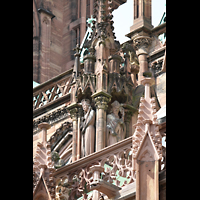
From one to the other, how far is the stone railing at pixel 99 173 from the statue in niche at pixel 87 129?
2.62 metres

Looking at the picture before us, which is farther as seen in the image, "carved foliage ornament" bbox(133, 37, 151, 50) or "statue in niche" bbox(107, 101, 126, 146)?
"carved foliage ornament" bbox(133, 37, 151, 50)

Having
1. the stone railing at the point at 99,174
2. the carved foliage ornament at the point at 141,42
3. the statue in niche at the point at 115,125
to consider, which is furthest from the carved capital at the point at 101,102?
the carved foliage ornament at the point at 141,42

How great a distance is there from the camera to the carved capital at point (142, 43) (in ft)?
70.4

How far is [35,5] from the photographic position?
3291cm

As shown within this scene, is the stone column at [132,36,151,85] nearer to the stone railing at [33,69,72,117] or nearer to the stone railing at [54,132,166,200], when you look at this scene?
the stone railing at [33,69,72,117]

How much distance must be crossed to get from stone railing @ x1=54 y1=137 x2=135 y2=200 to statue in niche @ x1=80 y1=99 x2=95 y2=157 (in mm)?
2625

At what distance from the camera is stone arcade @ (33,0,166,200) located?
11.0 metres

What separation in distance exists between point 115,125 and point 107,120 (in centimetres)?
25

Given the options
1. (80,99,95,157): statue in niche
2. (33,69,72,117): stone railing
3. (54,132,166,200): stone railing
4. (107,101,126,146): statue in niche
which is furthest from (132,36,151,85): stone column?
(54,132,166,200): stone railing

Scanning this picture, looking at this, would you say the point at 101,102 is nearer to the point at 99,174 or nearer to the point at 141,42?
the point at 141,42
